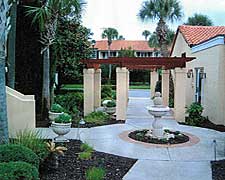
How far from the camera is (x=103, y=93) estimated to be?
24.9 meters

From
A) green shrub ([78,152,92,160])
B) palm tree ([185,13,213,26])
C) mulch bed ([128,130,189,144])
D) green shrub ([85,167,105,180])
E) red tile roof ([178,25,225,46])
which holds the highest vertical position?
palm tree ([185,13,213,26])

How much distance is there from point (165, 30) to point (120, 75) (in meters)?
10.3

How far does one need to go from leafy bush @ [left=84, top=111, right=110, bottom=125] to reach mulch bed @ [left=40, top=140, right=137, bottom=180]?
16.6ft

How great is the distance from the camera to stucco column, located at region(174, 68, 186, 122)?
14.4 meters

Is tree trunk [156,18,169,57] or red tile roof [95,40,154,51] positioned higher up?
red tile roof [95,40,154,51]

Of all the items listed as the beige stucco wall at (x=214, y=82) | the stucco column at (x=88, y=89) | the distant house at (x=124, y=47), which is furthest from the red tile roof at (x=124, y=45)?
the beige stucco wall at (x=214, y=82)

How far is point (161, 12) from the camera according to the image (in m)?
22.6

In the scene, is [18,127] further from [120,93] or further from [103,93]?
[103,93]

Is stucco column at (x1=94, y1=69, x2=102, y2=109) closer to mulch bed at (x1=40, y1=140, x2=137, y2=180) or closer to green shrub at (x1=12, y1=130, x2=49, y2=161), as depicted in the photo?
mulch bed at (x1=40, y1=140, x2=137, y2=180)

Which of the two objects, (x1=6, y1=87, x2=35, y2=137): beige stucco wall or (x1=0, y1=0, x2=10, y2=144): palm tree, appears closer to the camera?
(x1=0, y1=0, x2=10, y2=144): palm tree

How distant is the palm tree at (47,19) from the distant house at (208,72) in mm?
6355

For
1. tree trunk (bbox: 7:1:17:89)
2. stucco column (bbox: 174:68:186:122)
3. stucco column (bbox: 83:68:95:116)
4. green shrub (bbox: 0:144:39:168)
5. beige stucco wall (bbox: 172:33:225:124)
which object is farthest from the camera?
stucco column (bbox: 83:68:95:116)

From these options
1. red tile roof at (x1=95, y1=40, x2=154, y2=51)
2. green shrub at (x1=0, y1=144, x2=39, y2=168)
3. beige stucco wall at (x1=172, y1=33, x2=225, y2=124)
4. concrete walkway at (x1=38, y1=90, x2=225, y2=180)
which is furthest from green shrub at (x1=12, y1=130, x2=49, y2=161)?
red tile roof at (x1=95, y1=40, x2=154, y2=51)

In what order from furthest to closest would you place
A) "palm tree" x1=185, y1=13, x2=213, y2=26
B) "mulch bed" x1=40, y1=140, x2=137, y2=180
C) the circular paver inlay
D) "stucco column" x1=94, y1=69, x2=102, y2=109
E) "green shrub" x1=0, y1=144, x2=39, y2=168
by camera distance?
"palm tree" x1=185, y1=13, x2=213, y2=26, "stucco column" x1=94, y1=69, x2=102, y2=109, the circular paver inlay, "mulch bed" x1=40, y1=140, x2=137, y2=180, "green shrub" x1=0, y1=144, x2=39, y2=168
